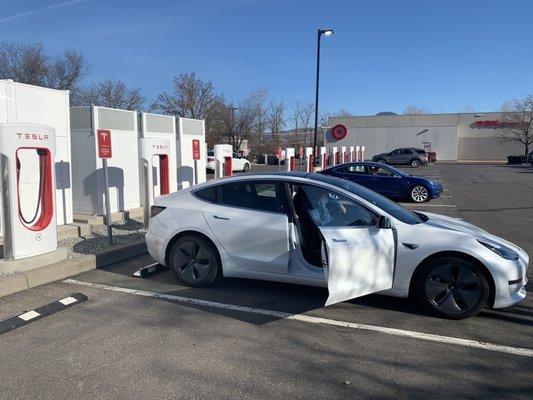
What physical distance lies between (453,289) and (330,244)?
132 cm

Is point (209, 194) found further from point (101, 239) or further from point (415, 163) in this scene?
point (415, 163)

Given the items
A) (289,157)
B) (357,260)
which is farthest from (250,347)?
(289,157)

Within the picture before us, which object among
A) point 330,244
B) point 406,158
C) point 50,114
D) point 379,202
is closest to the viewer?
point 330,244

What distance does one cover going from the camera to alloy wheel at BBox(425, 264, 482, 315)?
450 cm

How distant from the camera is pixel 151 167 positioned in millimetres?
8758

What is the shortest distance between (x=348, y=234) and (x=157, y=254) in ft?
8.33

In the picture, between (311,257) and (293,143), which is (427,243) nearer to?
(311,257)

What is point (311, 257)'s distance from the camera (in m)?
5.12

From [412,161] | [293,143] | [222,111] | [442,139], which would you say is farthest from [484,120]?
[222,111]

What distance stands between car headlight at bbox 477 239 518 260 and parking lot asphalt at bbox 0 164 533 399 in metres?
0.65

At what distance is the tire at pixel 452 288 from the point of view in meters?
4.48

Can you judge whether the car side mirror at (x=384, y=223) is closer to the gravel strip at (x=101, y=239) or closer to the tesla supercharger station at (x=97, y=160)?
the gravel strip at (x=101, y=239)

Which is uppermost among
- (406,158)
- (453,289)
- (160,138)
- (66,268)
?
(160,138)

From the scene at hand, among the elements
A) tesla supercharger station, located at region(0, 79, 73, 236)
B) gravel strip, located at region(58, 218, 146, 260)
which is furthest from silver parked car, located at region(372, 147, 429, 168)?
tesla supercharger station, located at region(0, 79, 73, 236)
